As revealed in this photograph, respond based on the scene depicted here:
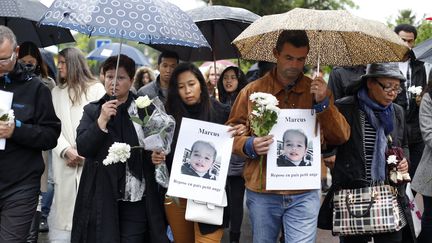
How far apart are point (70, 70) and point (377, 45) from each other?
3061mm

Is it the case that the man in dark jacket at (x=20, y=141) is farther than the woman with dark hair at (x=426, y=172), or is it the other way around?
the woman with dark hair at (x=426, y=172)

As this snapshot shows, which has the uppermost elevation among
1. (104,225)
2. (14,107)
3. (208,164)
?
(14,107)

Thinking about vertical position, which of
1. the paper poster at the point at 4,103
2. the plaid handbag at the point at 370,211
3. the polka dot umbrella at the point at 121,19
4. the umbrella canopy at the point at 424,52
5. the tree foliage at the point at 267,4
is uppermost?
the tree foliage at the point at 267,4

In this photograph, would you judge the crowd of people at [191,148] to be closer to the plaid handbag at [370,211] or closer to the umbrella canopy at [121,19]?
the plaid handbag at [370,211]

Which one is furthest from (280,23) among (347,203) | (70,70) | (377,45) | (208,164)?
(70,70)

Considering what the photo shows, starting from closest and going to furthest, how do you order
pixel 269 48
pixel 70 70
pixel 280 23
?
pixel 280 23
pixel 269 48
pixel 70 70

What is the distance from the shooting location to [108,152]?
4.98 m

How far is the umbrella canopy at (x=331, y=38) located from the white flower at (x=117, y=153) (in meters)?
1.06

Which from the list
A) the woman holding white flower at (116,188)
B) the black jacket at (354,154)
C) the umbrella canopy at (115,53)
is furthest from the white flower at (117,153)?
the umbrella canopy at (115,53)

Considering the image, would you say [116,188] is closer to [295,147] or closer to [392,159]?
[295,147]

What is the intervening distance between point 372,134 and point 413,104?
224 centimetres

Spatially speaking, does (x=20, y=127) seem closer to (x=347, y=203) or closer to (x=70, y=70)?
(x=70, y=70)

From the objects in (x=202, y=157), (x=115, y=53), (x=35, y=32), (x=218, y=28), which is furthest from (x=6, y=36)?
(x=115, y=53)

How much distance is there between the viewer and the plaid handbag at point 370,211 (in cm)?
502
